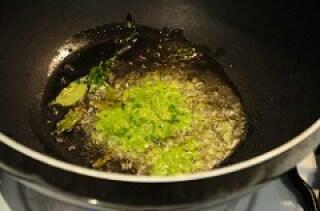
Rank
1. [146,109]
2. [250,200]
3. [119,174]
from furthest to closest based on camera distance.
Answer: [146,109] → [250,200] → [119,174]

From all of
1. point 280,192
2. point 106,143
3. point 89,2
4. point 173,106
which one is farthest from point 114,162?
point 89,2

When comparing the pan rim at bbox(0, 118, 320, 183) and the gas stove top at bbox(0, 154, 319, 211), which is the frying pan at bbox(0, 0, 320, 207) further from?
the pan rim at bbox(0, 118, 320, 183)

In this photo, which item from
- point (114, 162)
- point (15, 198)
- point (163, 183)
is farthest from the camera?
point (114, 162)

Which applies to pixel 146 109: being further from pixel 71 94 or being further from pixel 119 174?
pixel 119 174

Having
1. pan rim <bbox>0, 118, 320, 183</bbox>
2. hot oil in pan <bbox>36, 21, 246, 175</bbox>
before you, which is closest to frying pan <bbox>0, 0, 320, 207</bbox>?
hot oil in pan <bbox>36, 21, 246, 175</bbox>

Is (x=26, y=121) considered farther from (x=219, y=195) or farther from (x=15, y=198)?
(x=219, y=195)

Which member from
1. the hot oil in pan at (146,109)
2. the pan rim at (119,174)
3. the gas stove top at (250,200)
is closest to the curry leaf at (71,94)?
the hot oil in pan at (146,109)

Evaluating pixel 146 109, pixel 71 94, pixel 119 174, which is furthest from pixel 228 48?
pixel 119 174
